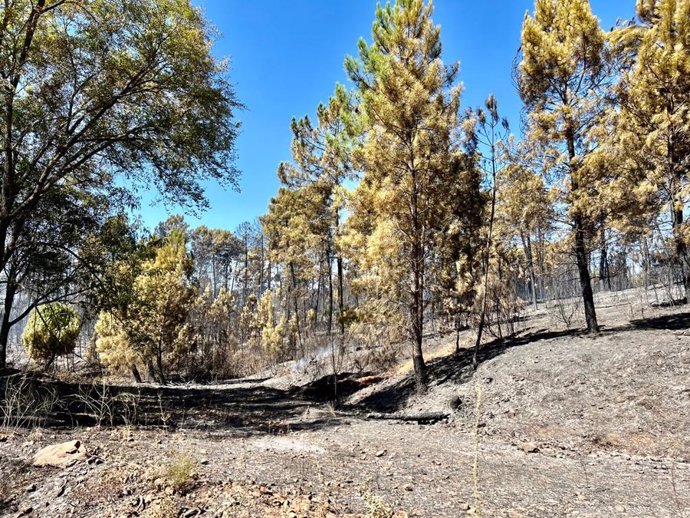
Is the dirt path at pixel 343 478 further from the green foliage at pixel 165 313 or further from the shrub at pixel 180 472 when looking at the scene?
the green foliage at pixel 165 313

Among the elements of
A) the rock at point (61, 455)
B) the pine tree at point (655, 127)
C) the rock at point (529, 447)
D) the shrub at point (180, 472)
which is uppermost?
the pine tree at point (655, 127)

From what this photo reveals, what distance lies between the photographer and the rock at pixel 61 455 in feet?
13.5

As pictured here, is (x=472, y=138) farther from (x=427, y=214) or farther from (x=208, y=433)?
(x=208, y=433)

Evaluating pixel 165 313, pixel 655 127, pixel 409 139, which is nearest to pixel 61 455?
pixel 409 139

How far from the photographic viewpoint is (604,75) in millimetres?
10680

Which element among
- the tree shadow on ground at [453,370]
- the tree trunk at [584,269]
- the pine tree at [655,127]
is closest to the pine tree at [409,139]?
the tree shadow on ground at [453,370]

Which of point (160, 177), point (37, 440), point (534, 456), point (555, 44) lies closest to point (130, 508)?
point (37, 440)

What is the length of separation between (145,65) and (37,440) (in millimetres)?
5811

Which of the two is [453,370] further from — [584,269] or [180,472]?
[180,472]

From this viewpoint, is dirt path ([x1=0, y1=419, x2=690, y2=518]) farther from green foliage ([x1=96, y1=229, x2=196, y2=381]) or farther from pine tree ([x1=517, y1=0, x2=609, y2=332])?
green foliage ([x1=96, y1=229, x2=196, y2=381])

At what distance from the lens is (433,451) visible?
5.55 metres

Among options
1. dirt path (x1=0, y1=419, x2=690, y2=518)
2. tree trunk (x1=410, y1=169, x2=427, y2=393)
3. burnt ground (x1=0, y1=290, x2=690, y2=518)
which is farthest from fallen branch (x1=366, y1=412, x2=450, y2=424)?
dirt path (x1=0, y1=419, x2=690, y2=518)

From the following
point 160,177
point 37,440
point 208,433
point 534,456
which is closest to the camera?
point 37,440

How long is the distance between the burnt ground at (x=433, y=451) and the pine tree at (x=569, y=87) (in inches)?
115
